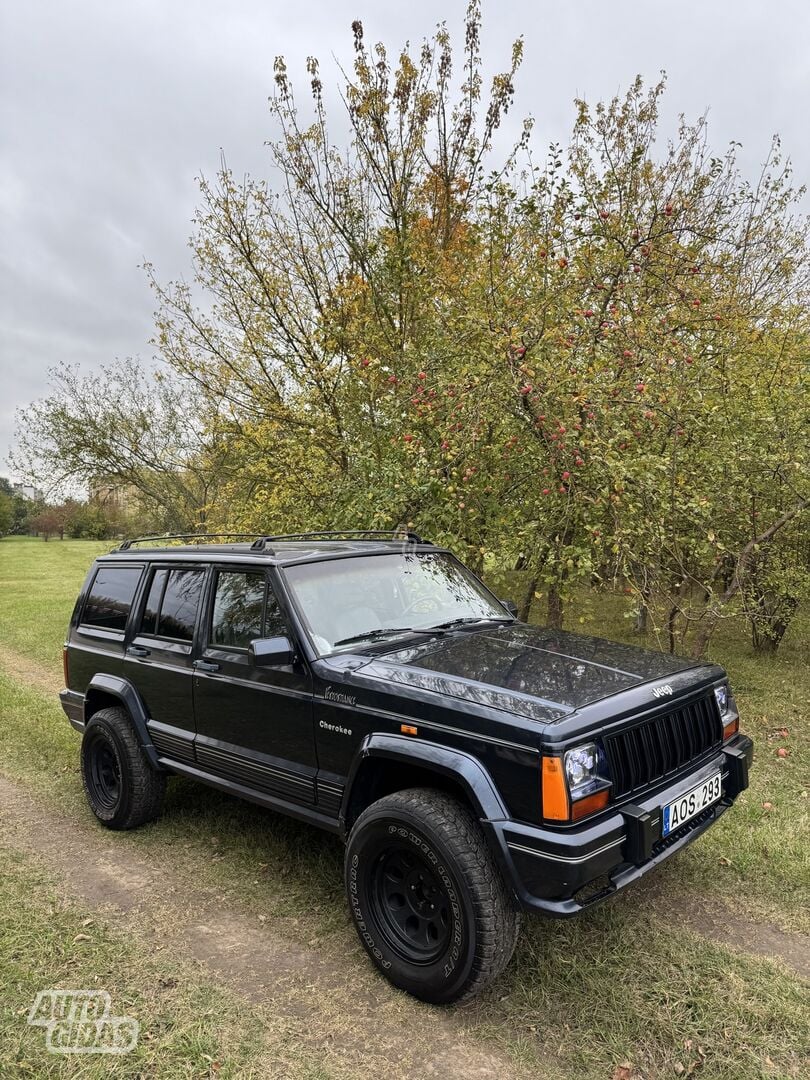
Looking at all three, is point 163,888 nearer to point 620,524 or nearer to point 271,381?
point 620,524

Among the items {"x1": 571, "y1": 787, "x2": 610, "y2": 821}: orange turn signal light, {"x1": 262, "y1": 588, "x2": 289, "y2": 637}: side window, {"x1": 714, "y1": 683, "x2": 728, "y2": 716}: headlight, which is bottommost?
{"x1": 571, "y1": 787, "x2": 610, "y2": 821}: orange turn signal light

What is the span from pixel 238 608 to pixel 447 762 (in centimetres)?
168

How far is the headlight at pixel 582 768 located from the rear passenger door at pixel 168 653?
238 centimetres

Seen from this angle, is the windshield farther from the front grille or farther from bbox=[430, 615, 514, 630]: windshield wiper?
the front grille

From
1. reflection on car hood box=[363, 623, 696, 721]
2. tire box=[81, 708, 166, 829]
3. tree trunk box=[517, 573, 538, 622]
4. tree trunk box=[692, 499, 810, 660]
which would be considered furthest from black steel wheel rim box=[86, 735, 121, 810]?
tree trunk box=[692, 499, 810, 660]

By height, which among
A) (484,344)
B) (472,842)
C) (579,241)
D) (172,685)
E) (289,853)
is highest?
(579,241)

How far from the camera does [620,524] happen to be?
5.84 m

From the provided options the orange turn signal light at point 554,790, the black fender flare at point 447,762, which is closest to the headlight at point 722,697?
the orange turn signal light at point 554,790

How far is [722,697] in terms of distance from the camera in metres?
3.48

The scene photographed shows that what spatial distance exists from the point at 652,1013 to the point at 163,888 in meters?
2.56

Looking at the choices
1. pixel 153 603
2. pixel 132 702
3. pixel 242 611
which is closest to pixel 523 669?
pixel 242 611

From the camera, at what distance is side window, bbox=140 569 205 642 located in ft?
13.5

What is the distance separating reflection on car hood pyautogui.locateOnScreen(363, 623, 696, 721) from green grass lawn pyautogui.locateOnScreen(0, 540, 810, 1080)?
123cm

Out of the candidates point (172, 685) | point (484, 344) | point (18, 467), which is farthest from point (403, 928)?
point (18, 467)
